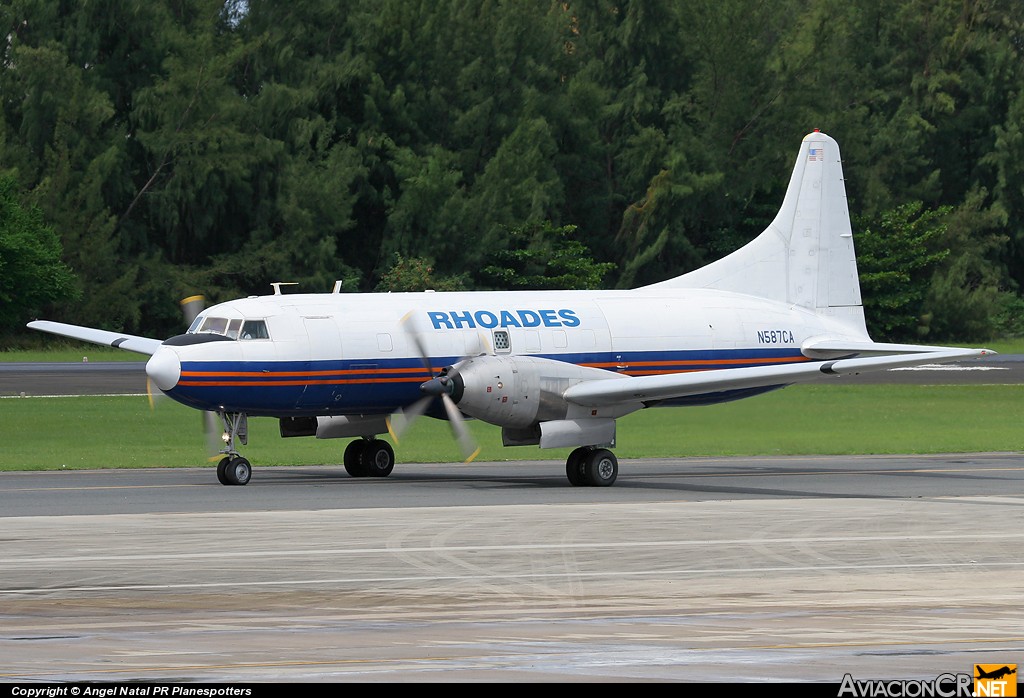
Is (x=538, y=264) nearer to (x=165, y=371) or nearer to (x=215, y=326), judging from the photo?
(x=215, y=326)

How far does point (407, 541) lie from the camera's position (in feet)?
70.5

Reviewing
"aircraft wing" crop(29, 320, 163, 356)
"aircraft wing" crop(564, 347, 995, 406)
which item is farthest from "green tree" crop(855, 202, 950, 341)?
"aircraft wing" crop(564, 347, 995, 406)

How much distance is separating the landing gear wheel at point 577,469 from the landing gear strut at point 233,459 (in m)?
6.07

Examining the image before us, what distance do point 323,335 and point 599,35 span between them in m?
70.1

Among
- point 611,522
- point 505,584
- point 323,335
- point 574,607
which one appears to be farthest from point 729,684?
point 323,335

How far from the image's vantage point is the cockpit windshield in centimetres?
3061

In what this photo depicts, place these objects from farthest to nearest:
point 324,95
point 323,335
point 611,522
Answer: point 324,95
point 323,335
point 611,522

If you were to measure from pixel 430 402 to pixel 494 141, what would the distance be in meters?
63.3

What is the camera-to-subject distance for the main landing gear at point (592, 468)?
31031mm

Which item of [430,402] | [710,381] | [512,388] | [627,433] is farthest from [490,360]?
[627,433]

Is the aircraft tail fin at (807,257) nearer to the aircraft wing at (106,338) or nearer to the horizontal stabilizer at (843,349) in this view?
the horizontal stabilizer at (843,349)

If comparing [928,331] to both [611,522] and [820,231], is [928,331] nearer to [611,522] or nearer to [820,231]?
[820,231]

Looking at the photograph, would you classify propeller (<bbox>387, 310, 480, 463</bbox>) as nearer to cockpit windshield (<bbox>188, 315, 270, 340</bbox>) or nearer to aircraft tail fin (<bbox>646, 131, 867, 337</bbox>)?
cockpit windshield (<bbox>188, 315, 270, 340</bbox>)

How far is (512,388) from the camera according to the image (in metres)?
29.9
